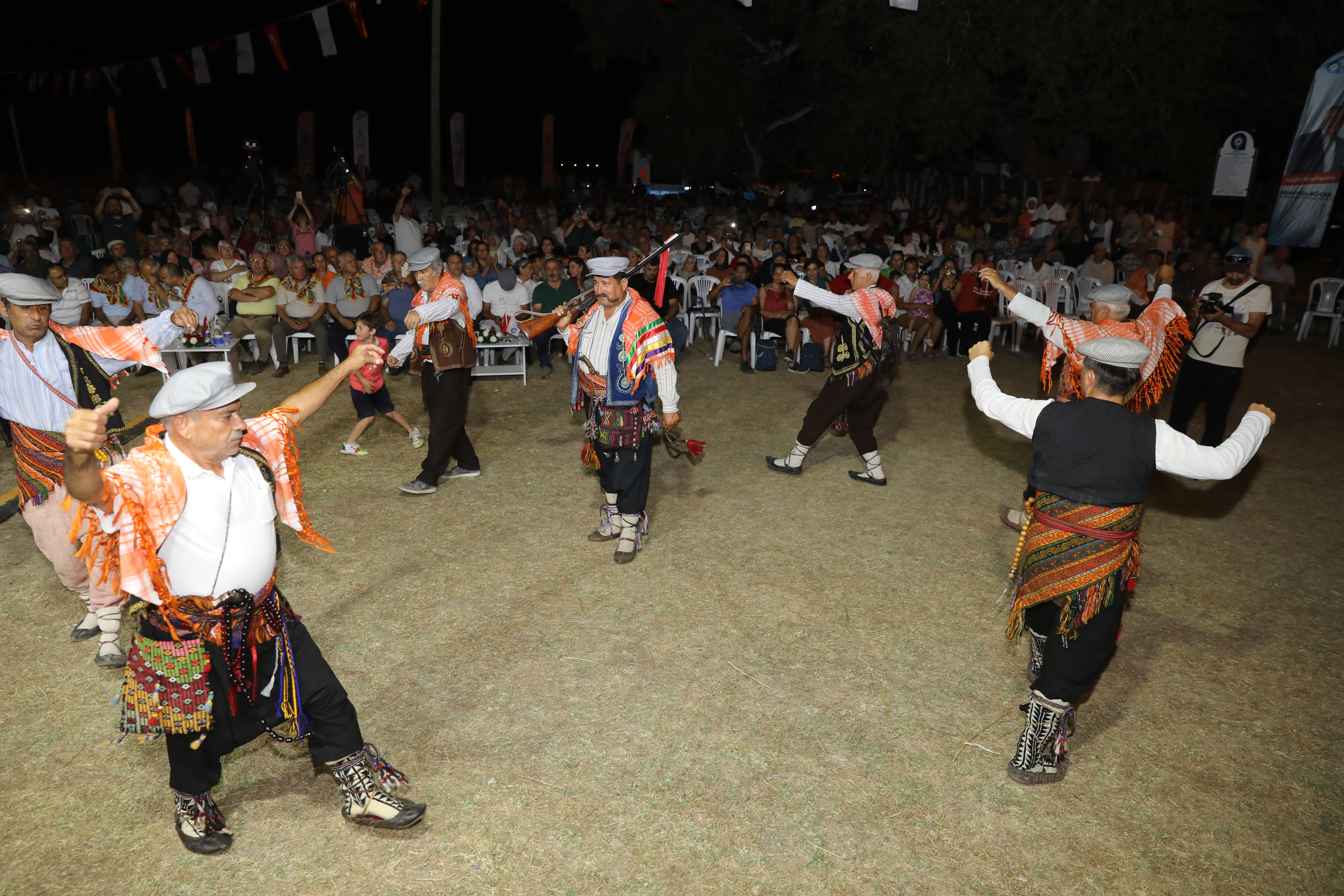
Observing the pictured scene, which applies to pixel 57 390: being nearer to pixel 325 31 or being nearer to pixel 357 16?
pixel 357 16

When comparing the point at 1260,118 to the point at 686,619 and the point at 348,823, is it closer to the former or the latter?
the point at 686,619

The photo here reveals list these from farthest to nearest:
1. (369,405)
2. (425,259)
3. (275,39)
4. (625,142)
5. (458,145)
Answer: (625,142) → (458,145) → (275,39) → (369,405) → (425,259)

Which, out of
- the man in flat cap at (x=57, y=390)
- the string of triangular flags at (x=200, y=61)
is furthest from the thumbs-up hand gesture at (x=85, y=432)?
the string of triangular flags at (x=200, y=61)

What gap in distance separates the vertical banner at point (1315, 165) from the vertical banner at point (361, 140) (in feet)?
57.9

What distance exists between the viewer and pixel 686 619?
15.2ft

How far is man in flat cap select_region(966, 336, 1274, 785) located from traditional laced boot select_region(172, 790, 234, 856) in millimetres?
3052

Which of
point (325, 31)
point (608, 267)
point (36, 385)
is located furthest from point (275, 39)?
point (36, 385)

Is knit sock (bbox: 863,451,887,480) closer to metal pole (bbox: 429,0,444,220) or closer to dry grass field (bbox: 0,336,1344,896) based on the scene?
dry grass field (bbox: 0,336,1344,896)

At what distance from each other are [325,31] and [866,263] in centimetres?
1148

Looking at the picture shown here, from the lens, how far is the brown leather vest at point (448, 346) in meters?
5.82

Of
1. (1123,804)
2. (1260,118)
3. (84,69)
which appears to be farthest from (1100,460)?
(1260,118)

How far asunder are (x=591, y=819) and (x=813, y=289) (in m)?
3.65

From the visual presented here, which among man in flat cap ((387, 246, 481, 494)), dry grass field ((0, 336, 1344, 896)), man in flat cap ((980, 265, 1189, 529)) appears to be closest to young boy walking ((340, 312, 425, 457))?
dry grass field ((0, 336, 1344, 896))

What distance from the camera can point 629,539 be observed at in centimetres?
527
